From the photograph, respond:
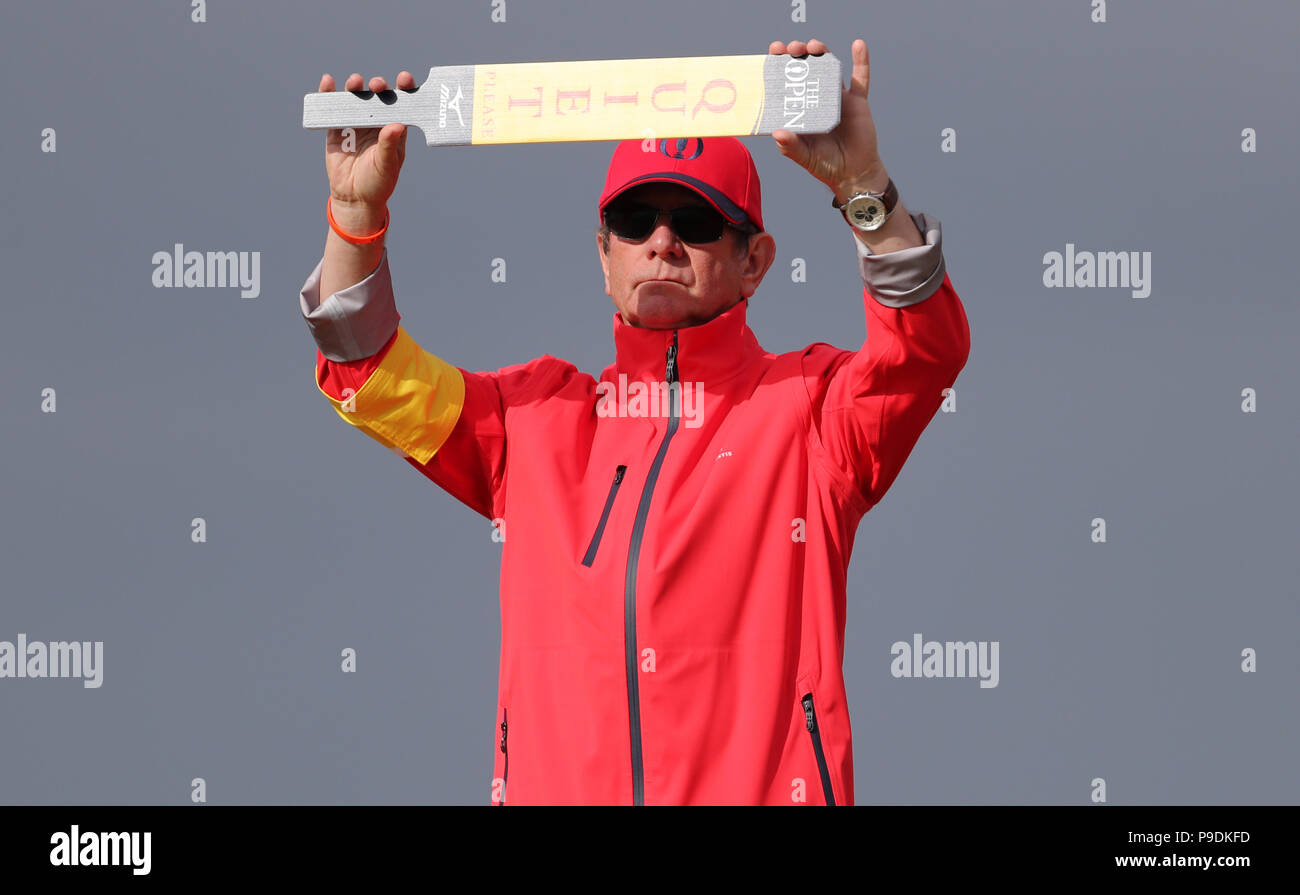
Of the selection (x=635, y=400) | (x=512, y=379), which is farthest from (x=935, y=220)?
(x=512, y=379)

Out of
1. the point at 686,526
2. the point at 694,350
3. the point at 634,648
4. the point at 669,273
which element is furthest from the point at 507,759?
the point at 669,273

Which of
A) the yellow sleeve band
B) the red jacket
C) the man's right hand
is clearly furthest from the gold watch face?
the yellow sleeve band

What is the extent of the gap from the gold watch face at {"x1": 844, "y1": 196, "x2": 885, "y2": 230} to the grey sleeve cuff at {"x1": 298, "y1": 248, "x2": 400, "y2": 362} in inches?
56.7

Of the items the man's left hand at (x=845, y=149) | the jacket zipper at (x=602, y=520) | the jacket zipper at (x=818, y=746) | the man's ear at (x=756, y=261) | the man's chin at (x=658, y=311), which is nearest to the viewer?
the man's left hand at (x=845, y=149)

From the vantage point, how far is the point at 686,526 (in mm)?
5719

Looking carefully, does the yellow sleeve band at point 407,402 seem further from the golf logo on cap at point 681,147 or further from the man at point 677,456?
the golf logo on cap at point 681,147

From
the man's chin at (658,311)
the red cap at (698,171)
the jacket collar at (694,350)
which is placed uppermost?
the red cap at (698,171)

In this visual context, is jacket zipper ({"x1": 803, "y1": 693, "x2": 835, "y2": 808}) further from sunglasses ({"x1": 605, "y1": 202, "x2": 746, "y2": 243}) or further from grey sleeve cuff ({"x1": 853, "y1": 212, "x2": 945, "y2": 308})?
sunglasses ({"x1": 605, "y1": 202, "x2": 746, "y2": 243})

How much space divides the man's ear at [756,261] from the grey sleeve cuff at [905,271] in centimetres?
73

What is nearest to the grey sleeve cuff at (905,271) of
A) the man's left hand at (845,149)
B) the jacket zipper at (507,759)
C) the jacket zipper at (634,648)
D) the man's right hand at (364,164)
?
the man's left hand at (845,149)

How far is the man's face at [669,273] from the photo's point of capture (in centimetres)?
595

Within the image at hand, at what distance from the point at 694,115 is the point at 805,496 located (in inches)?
46.2

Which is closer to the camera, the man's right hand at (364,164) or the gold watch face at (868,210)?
the gold watch face at (868,210)

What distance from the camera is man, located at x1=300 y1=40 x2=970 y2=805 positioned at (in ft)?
18.3
